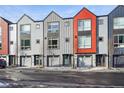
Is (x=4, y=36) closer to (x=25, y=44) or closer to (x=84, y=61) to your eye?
(x=25, y=44)

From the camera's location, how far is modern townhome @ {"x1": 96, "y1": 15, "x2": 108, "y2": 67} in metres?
11.7

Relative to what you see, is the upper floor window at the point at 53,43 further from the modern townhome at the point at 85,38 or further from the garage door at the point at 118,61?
the garage door at the point at 118,61

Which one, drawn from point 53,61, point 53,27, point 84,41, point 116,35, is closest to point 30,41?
point 53,27

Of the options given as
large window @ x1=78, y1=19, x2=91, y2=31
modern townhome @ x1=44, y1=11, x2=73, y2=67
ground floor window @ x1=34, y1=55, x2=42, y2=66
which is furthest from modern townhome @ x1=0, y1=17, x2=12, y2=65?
large window @ x1=78, y1=19, x2=91, y2=31

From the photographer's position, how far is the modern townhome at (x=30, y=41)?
1204 centimetres

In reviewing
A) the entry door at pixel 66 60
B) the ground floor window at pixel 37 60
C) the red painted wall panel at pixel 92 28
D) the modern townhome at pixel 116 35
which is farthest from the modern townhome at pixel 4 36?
the modern townhome at pixel 116 35

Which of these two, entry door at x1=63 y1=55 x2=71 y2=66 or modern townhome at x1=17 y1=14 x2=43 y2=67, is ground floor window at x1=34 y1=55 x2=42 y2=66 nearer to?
modern townhome at x1=17 y1=14 x2=43 y2=67

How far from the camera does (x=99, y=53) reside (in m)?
11.7

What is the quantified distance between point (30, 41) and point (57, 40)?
1051mm
